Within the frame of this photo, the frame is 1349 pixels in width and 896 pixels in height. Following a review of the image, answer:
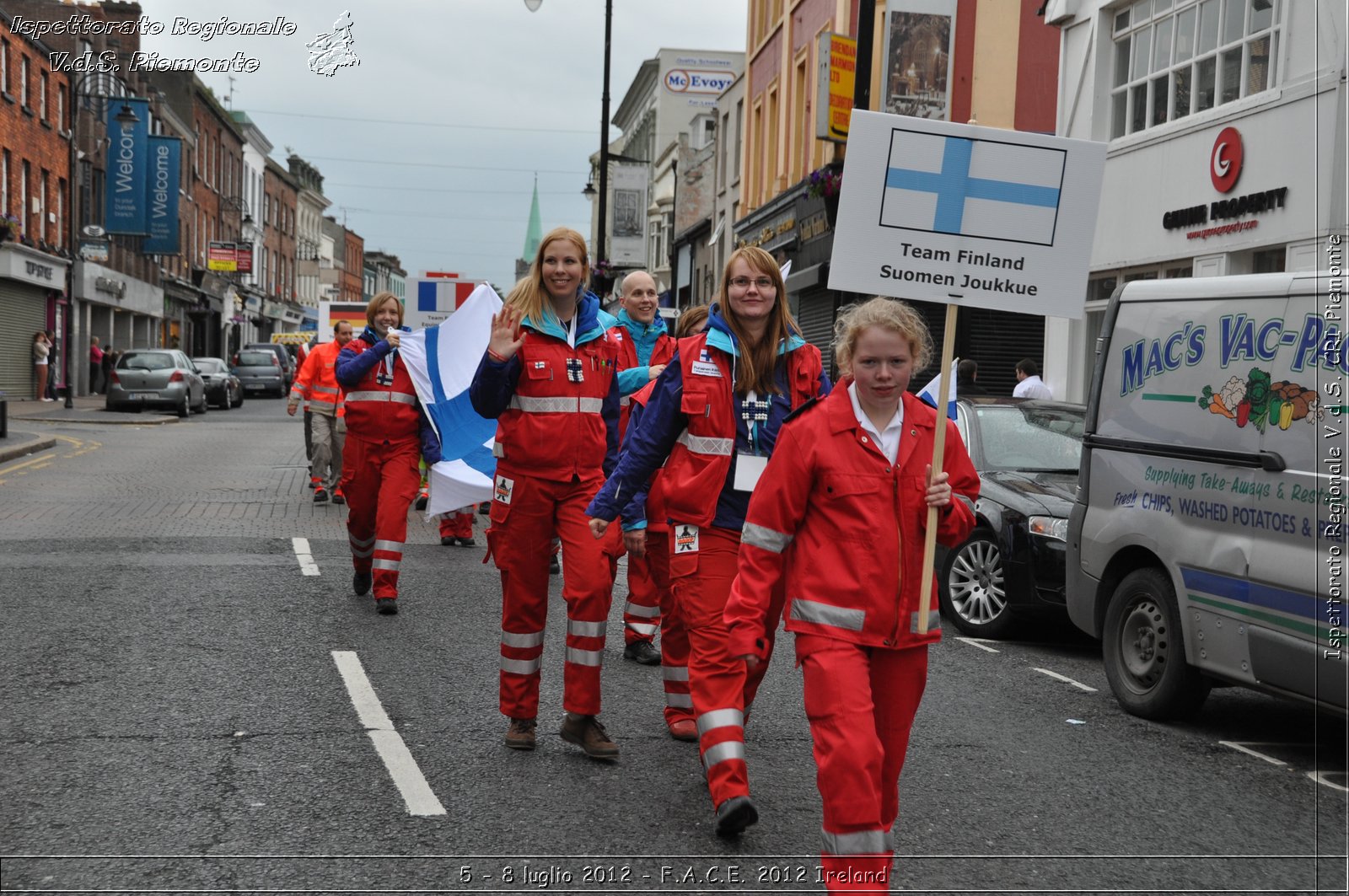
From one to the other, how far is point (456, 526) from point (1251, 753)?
7943mm

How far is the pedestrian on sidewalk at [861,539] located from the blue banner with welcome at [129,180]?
1702 inches

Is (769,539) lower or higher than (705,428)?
lower

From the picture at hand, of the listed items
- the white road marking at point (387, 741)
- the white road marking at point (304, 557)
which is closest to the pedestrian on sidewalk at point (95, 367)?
the white road marking at point (304, 557)

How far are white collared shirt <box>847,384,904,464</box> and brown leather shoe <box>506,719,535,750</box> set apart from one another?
93.1 inches

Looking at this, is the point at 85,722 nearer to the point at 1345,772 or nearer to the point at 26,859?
the point at 26,859

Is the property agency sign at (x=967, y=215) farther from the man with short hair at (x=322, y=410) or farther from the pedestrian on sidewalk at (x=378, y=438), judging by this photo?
the man with short hair at (x=322, y=410)

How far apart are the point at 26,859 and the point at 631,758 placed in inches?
90.2

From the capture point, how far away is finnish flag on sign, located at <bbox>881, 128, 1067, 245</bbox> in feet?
14.9

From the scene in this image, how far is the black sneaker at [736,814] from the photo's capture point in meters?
4.57

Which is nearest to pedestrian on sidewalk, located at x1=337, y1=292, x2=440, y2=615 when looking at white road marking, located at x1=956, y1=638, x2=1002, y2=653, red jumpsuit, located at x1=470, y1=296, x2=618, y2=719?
red jumpsuit, located at x1=470, y1=296, x2=618, y2=719

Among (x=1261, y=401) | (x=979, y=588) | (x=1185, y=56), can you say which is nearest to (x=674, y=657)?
(x=1261, y=401)

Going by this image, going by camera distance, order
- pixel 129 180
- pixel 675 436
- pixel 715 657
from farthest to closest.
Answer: pixel 129 180
pixel 675 436
pixel 715 657

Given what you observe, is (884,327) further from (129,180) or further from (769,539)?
(129,180)

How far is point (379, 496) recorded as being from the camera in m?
9.28
